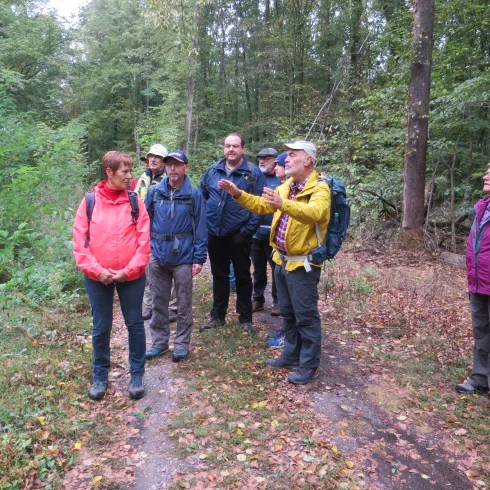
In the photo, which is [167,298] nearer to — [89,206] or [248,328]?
[248,328]

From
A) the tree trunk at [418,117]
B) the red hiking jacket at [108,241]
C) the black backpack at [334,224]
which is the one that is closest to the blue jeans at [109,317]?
the red hiking jacket at [108,241]

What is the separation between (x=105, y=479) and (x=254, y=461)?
109 cm

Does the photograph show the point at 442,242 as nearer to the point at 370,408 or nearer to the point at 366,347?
the point at 366,347

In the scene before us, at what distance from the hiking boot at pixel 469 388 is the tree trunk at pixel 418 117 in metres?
6.04

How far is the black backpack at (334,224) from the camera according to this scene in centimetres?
391

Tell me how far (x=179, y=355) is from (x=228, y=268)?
135 cm

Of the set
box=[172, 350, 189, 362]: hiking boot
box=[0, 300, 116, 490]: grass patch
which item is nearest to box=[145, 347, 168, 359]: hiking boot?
box=[172, 350, 189, 362]: hiking boot

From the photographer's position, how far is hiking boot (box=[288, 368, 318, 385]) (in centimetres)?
414

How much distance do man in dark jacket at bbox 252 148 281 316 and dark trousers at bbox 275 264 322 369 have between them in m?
1.21

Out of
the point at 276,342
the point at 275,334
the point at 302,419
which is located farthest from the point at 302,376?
the point at 275,334

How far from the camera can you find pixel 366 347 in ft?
16.9

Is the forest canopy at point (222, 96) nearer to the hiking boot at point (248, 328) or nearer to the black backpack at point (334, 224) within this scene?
the hiking boot at point (248, 328)

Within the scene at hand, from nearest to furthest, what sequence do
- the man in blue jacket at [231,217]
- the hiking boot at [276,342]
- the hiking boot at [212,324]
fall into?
the man in blue jacket at [231,217] < the hiking boot at [276,342] < the hiking boot at [212,324]

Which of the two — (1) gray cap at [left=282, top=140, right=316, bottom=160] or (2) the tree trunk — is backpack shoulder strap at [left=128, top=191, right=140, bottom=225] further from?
(2) the tree trunk
